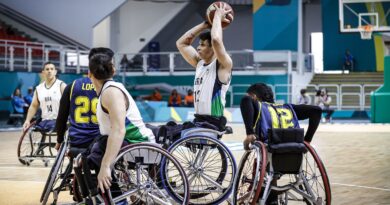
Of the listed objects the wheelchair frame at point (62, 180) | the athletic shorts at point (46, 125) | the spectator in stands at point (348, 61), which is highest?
the spectator in stands at point (348, 61)

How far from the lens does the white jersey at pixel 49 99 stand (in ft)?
34.5

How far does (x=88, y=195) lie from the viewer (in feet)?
17.7

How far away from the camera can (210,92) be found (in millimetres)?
6820

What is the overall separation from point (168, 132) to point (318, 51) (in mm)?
33231

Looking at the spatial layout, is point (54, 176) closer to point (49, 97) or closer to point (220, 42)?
point (220, 42)

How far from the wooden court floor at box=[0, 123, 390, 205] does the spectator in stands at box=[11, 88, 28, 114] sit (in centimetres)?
432

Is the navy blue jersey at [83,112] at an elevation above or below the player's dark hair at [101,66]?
below

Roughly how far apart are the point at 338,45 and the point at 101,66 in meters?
32.4

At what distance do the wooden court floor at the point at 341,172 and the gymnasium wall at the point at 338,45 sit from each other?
62.8 feet

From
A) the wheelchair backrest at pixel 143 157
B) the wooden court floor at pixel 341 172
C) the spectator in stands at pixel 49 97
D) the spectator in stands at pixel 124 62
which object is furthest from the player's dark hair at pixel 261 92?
the spectator in stands at pixel 124 62

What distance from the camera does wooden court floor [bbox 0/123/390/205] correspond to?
7582mm

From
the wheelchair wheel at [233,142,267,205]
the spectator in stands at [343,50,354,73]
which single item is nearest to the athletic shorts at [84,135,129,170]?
the wheelchair wheel at [233,142,267,205]

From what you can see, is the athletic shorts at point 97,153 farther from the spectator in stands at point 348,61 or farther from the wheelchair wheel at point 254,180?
the spectator in stands at point 348,61

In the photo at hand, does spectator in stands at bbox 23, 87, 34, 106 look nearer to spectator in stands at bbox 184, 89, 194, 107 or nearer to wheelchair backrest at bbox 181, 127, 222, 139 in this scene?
spectator in stands at bbox 184, 89, 194, 107
